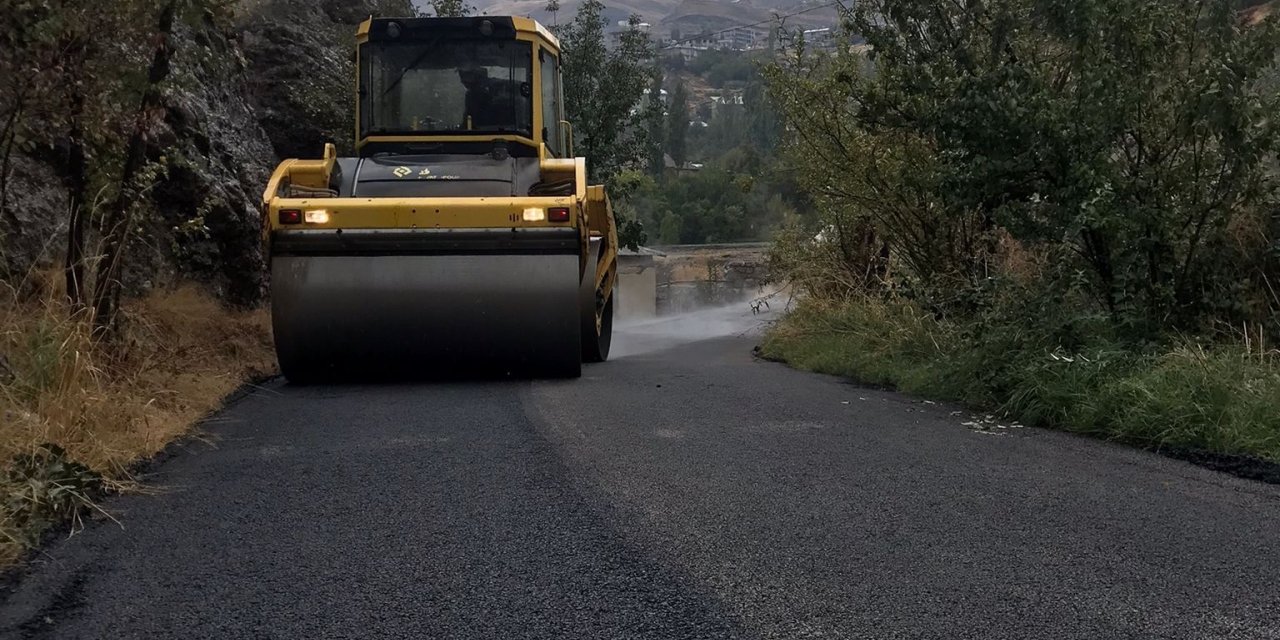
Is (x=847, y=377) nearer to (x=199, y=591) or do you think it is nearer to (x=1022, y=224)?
(x=1022, y=224)

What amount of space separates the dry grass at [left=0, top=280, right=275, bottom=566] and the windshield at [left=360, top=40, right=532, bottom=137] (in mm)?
3037

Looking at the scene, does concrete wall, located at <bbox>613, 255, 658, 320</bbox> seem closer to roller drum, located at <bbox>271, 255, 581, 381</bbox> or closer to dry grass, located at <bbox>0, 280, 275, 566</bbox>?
roller drum, located at <bbox>271, 255, 581, 381</bbox>

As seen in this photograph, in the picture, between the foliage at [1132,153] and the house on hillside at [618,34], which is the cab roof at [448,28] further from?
the house on hillside at [618,34]

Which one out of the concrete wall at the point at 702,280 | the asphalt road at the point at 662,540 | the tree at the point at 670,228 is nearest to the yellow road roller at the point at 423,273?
the asphalt road at the point at 662,540

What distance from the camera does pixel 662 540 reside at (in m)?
4.41

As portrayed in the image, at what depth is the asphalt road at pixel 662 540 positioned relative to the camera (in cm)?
366

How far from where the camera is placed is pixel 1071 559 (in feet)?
13.9

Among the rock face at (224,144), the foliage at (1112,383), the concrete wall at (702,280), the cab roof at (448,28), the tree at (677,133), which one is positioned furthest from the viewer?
the tree at (677,133)

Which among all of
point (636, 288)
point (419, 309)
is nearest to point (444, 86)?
point (419, 309)

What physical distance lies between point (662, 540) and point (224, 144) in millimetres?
10469

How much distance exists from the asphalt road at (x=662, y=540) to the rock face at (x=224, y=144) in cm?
250

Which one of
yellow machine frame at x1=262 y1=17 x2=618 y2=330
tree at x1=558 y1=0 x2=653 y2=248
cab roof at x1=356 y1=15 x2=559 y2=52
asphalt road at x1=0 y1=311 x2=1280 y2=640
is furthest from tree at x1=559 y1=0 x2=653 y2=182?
asphalt road at x1=0 y1=311 x2=1280 y2=640

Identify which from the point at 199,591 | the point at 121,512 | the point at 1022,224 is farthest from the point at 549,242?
the point at 199,591

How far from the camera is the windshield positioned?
11.1m
